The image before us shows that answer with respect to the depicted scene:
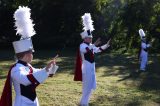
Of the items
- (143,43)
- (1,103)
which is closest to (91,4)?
(143,43)

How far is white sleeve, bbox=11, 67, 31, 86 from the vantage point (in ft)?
20.4

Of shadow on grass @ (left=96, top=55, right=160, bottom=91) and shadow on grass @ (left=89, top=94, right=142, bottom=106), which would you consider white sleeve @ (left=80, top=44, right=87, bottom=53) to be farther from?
shadow on grass @ (left=96, top=55, right=160, bottom=91)

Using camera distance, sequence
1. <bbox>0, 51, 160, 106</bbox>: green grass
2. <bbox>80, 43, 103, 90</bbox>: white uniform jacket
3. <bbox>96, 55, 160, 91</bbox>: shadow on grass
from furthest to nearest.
→ <bbox>96, 55, 160, 91</bbox>: shadow on grass
<bbox>0, 51, 160, 106</bbox>: green grass
<bbox>80, 43, 103, 90</bbox>: white uniform jacket

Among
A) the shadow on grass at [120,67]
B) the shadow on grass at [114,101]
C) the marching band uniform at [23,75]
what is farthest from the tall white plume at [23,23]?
the shadow on grass at [120,67]

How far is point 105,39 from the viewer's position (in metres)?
35.4

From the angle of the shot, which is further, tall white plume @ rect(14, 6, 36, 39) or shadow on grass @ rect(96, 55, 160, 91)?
shadow on grass @ rect(96, 55, 160, 91)

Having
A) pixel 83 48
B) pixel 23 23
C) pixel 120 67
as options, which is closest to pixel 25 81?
pixel 23 23

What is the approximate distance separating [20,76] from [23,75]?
0.17 feet

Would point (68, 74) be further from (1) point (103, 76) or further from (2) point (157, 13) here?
(2) point (157, 13)

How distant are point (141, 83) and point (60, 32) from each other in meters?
19.8

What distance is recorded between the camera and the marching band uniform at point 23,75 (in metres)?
6.23

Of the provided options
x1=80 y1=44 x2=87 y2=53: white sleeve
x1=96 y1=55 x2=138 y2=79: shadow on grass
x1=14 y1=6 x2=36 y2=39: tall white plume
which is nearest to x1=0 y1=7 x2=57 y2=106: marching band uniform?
x1=14 y1=6 x2=36 y2=39: tall white plume

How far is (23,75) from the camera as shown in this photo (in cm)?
625

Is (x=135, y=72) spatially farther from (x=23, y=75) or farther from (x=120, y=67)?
(x=23, y=75)
